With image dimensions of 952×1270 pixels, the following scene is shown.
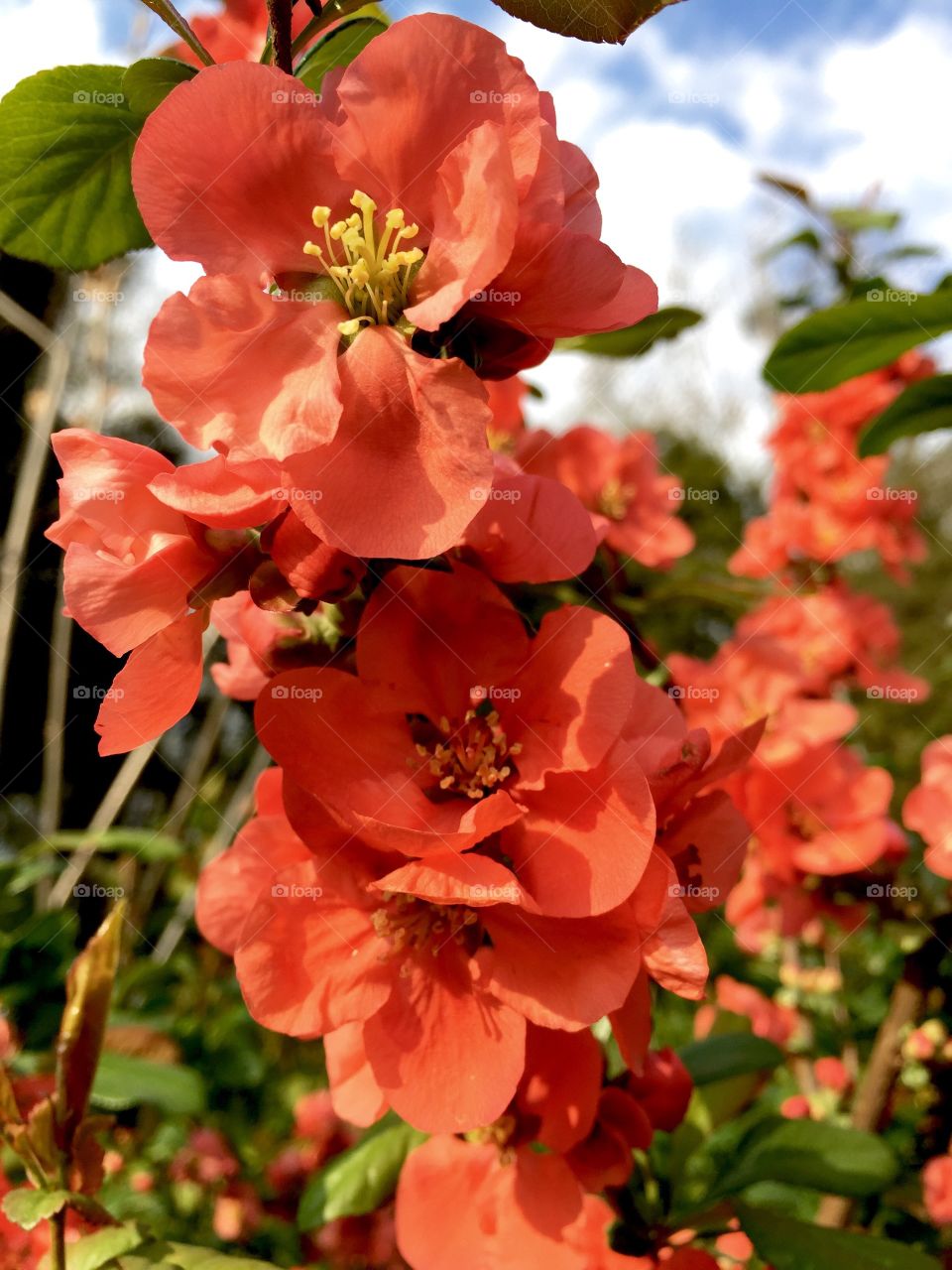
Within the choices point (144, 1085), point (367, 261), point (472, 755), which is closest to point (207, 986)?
point (144, 1085)

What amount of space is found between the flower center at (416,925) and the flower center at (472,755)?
0.30 feet

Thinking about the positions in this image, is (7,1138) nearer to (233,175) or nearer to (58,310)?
(233,175)

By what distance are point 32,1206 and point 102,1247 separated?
0.07m

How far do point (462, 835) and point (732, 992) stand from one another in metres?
1.80

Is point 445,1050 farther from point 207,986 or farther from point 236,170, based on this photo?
point 207,986

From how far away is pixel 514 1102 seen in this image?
88 centimetres

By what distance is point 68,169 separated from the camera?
0.90 meters

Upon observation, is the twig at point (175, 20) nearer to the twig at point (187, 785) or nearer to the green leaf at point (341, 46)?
the green leaf at point (341, 46)

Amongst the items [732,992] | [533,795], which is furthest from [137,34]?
[732,992]

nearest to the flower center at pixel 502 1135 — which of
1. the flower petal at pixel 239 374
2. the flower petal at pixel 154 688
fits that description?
the flower petal at pixel 154 688

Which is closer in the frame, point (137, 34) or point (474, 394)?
point (474, 394)

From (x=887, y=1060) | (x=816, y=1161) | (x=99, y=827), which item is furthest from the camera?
(x=99, y=827)

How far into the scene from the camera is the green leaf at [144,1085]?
1286 mm

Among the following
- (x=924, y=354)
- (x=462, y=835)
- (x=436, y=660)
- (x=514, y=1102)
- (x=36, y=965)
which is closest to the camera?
(x=462, y=835)
